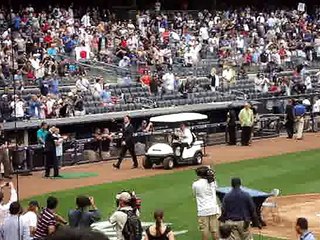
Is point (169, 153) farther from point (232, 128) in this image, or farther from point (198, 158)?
point (232, 128)

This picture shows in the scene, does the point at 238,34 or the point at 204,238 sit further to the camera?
the point at 238,34

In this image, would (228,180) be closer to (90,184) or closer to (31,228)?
(90,184)

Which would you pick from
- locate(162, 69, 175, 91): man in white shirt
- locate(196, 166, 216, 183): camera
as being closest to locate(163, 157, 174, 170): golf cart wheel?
locate(162, 69, 175, 91): man in white shirt

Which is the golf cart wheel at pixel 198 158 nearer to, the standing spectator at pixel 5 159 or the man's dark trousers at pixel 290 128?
the standing spectator at pixel 5 159

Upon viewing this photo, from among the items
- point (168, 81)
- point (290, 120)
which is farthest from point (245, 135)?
point (168, 81)

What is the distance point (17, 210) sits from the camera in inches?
417

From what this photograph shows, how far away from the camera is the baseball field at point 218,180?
1742cm

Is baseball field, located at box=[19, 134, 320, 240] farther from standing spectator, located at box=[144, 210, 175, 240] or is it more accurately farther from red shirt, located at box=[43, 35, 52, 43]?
red shirt, located at box=[43, 35, 52, 43]

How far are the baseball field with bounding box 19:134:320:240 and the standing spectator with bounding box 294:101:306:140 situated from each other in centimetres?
A: 236

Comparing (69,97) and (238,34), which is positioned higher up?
(238,34)

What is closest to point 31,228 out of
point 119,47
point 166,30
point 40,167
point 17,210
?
point 17,210

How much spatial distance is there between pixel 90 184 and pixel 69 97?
843cm

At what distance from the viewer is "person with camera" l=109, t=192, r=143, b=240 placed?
34.9ft

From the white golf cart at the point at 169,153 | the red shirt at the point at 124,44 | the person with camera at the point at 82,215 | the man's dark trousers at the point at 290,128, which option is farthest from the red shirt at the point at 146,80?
the person with camera at the point at 82,215
